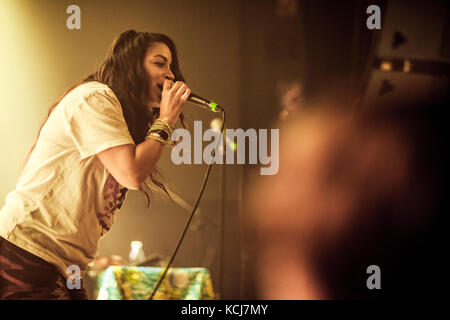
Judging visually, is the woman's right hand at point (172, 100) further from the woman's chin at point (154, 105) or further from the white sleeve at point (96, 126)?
the white sleeve at point (96, 126)

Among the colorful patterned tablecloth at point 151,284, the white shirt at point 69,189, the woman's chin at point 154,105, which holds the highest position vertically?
the woman's chin at point 154,105

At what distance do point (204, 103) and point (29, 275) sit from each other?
0.98 m

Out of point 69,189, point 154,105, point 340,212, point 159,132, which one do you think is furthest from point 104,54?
point 340,212

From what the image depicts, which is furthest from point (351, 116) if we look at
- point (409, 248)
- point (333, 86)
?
point (409, 248)

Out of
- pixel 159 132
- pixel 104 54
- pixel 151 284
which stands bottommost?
pixel 151 284

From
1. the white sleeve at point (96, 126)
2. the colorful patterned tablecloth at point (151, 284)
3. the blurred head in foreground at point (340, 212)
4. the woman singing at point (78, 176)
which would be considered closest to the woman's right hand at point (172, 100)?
the woman singing at point (78, 176)

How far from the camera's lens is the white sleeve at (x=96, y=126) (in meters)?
1.64

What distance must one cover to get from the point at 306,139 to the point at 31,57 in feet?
4.28

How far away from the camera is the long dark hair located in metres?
1.79

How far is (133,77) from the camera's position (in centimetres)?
183

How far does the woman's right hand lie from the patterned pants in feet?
2.38

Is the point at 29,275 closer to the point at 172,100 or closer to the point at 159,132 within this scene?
the point at 159,132

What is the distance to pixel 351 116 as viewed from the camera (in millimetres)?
1938

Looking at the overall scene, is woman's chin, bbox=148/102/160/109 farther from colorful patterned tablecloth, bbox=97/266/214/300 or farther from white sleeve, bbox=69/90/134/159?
colorful patterned tablecloth, bbox=97/266/214/300
